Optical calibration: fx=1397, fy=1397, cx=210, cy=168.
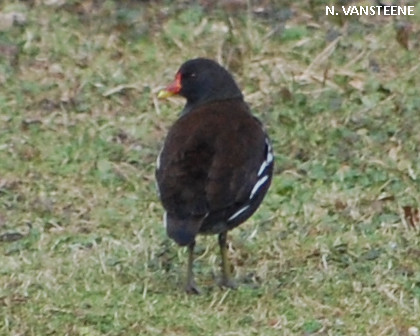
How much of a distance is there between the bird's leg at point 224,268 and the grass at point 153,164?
63 millimetres

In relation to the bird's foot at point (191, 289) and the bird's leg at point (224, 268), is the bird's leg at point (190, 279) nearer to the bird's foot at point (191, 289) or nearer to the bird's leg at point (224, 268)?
the bird's foot at point (191, 289)

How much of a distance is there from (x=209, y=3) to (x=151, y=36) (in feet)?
1.80

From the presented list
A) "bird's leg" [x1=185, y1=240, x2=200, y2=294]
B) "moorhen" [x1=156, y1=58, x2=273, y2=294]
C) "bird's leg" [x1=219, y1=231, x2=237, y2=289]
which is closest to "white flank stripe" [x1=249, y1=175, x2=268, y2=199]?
"moorhen" [x1=156, y1=58, x2=273, y2=294]

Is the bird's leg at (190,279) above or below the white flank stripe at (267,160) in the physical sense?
below

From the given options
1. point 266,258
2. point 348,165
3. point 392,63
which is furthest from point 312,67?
point 266,258

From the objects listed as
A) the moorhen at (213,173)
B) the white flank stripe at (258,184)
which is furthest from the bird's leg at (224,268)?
the white flank stripe at (258,184)

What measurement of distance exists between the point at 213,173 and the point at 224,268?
0.49 metres

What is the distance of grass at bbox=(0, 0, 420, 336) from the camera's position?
555cm

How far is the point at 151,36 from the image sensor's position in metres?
8.77

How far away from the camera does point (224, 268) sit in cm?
585

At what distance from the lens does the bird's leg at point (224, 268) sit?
19.0 ft

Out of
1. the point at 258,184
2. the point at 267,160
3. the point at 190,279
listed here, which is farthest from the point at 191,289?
the point at 267,160

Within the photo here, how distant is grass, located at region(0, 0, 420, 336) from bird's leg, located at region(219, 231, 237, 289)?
6 centimetres

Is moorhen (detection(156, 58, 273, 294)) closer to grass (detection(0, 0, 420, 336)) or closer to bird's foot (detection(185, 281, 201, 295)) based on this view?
bird's foot (detection(185, 281, 201, 295))
